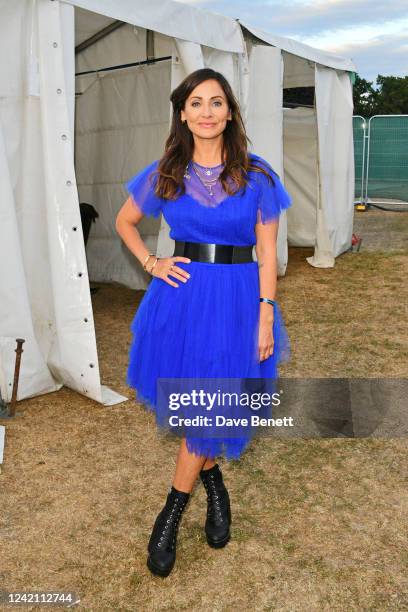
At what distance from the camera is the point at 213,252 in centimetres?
235

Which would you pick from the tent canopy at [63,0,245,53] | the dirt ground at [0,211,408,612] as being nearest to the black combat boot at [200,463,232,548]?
the dirt ground at [0,211,408,612]

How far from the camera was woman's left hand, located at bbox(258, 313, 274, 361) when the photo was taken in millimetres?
2344

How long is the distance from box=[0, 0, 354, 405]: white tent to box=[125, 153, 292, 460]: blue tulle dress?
1.65m

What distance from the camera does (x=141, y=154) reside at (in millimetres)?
6801

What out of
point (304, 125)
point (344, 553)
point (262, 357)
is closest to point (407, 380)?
point (344, 553)

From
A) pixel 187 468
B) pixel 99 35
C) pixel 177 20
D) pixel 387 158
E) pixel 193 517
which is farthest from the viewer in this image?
pixel 387 158

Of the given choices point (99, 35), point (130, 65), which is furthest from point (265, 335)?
point (99, 35)

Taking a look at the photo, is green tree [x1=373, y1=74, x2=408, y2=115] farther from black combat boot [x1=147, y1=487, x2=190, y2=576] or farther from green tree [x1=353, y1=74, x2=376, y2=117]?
black combat boot [x1=147, y1=487, x2=190, y2=576]

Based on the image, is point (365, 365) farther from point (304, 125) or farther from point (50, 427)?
point (304, 125)

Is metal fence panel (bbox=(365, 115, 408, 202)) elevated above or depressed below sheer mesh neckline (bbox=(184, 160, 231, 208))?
above

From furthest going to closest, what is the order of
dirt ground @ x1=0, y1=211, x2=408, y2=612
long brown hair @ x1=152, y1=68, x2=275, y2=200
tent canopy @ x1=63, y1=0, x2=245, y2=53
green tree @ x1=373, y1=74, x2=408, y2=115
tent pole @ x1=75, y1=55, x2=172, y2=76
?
green tree @ x1=373, y1=74, x2=408, y2=115 < tent pole @ x1=75, y1=55, x2=172, y2=76 < tent canopy @ x1=63, y1=0, x2=245, y2=53 < dirt ground @ x1=0, y1=211, x2=408, y2=612 < long brown hair @ x1=152, y1=68, x2=275, y2=200

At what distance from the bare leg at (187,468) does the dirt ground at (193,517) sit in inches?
14.1

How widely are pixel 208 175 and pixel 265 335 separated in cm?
65

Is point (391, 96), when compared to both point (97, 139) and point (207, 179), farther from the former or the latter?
point (207, 179)
